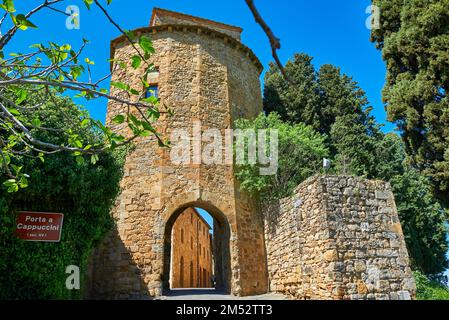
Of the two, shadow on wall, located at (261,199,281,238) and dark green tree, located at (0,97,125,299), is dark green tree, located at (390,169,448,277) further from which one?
dark green tree, located at (0,97,125,299)

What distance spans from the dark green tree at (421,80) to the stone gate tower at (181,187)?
5.26m

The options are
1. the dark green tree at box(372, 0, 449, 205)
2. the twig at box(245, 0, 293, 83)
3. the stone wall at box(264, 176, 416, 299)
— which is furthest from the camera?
the dark green tree at box(372, 0, 449, 205)

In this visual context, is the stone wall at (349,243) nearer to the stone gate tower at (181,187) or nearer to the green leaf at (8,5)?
the stone gate tower at (181,187)

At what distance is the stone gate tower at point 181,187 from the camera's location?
10.4 metres

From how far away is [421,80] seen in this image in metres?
9.16

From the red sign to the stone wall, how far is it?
539cm

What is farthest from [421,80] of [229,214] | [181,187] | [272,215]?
[181,187]

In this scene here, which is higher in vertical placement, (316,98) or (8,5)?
(316,98)

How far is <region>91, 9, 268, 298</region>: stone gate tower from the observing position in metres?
10.4

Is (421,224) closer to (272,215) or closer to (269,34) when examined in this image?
(272,215)

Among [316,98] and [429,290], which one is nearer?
[429,290]

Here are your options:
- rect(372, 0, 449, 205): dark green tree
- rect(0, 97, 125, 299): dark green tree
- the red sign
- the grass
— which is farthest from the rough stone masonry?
the red sign

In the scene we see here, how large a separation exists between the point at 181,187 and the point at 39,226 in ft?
15.1
